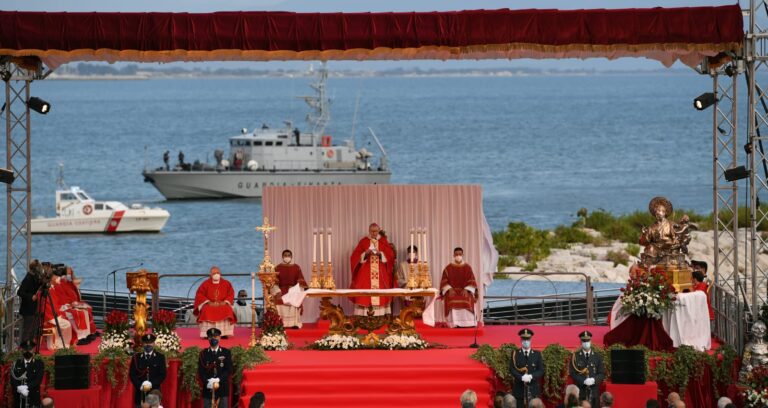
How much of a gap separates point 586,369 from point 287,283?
5.53 metres

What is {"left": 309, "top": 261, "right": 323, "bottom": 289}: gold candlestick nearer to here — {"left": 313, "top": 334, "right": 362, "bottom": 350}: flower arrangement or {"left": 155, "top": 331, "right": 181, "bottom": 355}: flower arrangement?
{"left": 313, "top": 334, "right": 362, "bottom": 350}: flower arrangement

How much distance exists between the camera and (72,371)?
20359 millimetres

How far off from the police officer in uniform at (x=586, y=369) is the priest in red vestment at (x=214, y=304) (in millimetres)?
5466

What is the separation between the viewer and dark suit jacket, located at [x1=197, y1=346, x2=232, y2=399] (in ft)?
67.1

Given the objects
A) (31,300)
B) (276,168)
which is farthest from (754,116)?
(276,168)

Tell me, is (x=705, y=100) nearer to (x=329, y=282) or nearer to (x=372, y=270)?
(x=372, y=270)

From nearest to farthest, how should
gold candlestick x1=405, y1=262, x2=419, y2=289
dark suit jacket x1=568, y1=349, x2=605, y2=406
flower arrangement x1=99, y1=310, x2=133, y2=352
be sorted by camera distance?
dark suit jacket x1=568, y1=349, x2=605, y2=406, flower arrangement x1=99, y1=310, x2=133, y2=352, gold candlestick x1=405, y1=262, x2=419, y2=289

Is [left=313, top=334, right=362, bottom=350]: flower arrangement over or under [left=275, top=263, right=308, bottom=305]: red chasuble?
under

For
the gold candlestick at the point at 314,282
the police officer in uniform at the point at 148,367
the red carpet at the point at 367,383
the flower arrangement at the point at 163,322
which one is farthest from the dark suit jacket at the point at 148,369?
the gold candlestick at the point at 314,282

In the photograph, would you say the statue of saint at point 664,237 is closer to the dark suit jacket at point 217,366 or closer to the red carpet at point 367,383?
the red carpet at point 367,383

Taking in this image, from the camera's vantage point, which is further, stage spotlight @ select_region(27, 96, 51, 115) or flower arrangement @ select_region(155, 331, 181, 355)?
stage spotlight @ select_region(27, 96, 51, 115)

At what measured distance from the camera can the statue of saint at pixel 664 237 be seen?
853 inches

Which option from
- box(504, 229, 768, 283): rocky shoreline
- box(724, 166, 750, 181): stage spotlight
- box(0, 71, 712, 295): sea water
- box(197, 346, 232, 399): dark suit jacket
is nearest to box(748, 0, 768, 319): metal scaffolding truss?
box(724, 166, 750, 181): stage spotlight

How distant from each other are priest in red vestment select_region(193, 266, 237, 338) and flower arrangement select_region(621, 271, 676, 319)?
19.2 ft
